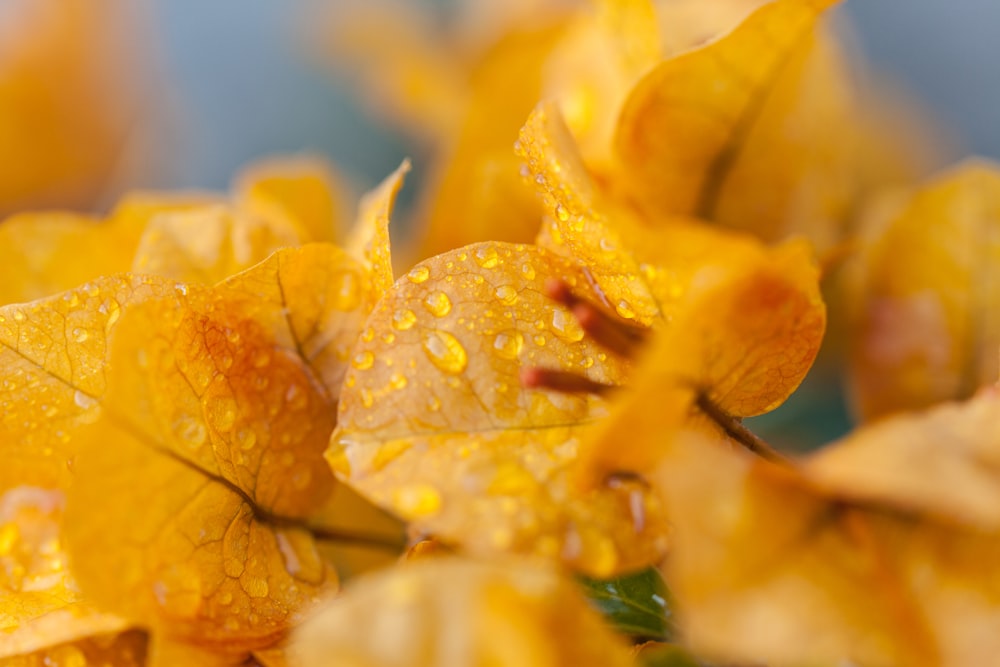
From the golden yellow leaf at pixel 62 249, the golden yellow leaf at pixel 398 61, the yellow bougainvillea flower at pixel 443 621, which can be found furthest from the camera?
the golden yellow leaf at pixel 398 61

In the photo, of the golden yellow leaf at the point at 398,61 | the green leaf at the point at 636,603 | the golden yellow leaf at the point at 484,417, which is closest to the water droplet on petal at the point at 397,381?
the golden yellow leaf at the point at 484,417

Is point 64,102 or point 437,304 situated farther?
point 64,102

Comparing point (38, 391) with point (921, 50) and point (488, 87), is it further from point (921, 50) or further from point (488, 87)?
point (921, 50)

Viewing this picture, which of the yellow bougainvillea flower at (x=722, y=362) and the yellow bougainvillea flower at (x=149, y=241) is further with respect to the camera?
the yellow bougainvillea flower at (x=149, y=241)

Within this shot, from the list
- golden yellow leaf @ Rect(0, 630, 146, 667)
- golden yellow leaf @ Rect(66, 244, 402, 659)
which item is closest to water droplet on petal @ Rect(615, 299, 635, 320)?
golden yellow leaf @ Rect(66, 244, 402, 659)

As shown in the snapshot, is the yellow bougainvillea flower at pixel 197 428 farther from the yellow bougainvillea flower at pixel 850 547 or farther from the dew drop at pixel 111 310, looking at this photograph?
the yellow bougainvillea flower at pixel 850 547

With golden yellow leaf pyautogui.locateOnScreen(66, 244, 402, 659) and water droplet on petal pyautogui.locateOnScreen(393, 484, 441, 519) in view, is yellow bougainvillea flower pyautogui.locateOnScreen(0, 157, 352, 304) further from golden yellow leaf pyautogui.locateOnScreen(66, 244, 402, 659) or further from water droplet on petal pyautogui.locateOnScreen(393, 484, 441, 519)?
water droplet on petal pyautogui.locateOnScreen(393, 484, 441, 519)

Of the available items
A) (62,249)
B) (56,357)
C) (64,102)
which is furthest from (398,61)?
(56,357)

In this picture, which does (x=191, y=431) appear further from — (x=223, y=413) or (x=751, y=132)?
(x=751, y=132)
